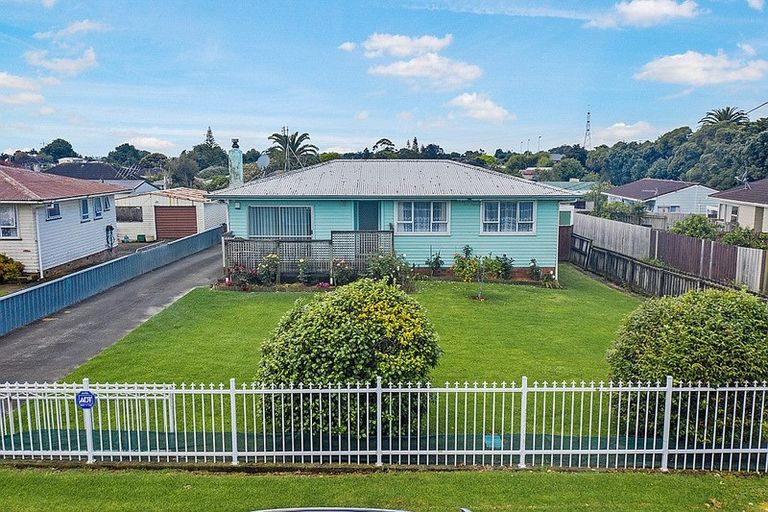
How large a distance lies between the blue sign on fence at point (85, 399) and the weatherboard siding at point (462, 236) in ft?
51.9

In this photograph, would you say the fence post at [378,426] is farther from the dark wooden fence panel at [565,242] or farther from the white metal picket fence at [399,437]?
the dark wooden fence panel at [565,242]

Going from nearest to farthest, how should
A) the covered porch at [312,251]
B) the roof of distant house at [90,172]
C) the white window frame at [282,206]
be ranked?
the covered porch at [312,251] < the white window frame at [282,206] < the roof of distant house at [90,172]

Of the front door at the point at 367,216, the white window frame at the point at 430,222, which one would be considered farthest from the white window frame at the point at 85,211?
the white window frame at the point at 430,222

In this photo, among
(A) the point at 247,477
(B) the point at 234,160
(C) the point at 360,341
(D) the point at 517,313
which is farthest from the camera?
(B) the point at 234,160

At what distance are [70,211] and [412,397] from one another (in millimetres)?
20980

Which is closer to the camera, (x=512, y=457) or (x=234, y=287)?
(x=512, y=457)

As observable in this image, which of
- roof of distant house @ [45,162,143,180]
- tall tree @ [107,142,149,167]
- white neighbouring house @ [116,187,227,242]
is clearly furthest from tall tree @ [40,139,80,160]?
white neighbouring house @ [116,187,227,242]

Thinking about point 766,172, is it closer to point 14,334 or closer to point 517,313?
point 517,313

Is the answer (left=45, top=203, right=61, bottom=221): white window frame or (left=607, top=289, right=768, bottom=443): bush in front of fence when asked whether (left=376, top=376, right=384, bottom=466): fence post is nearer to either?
(left=607, top=289, right=768, bottom=443): bush in front of fence

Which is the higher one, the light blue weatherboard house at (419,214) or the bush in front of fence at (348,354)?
the light blue weatherboard house at (419,214)

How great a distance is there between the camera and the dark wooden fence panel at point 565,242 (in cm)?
3056

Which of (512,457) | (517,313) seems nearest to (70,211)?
A: (517,313)

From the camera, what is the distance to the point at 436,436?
8.05 meters

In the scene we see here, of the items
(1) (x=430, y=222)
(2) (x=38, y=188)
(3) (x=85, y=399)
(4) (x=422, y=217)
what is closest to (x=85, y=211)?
(2) (x=38, y=188)
